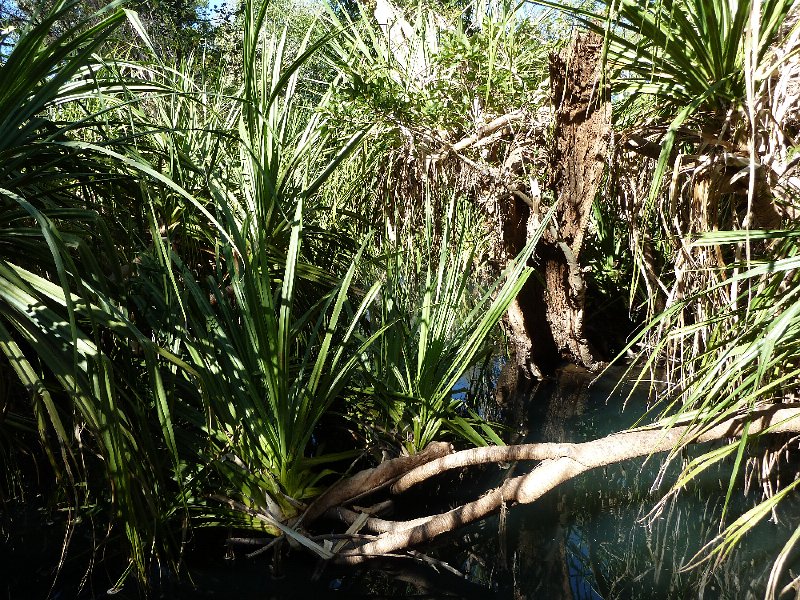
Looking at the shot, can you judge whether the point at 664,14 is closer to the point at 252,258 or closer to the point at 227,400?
the point at 252,258

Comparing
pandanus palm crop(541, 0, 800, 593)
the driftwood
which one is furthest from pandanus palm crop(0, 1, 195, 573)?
pandanus palm crop(541, 0, 800, 593)

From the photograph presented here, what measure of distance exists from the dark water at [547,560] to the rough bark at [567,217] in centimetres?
132

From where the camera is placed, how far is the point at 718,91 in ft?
7.02

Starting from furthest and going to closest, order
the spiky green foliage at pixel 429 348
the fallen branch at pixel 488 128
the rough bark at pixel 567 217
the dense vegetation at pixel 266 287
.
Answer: the fallen branch at pixel 488 128, the rough bark at pixel 567 217, the spiky green foliage at pixel 429 348, the dense vegetation at pixel 266 287

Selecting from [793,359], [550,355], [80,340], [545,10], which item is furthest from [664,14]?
[550,355]

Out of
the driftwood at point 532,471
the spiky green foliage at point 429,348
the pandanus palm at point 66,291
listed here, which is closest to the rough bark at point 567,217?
the spiky green foliage at point 429,348

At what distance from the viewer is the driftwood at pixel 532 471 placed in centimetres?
202

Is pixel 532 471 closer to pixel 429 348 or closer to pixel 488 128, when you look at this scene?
pixel 429 348

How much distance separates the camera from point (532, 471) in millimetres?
2221

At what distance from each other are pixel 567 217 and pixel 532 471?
1.71 meters

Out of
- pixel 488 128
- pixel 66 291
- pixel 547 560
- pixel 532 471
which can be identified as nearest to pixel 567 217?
pixel 488 128

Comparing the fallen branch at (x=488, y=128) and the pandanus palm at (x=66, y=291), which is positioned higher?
the fallen branch at (x=488, y=128)

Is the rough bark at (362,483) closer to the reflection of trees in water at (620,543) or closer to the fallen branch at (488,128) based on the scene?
the reflection of trees in water at (620,543)

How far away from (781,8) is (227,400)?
1.86 meters
